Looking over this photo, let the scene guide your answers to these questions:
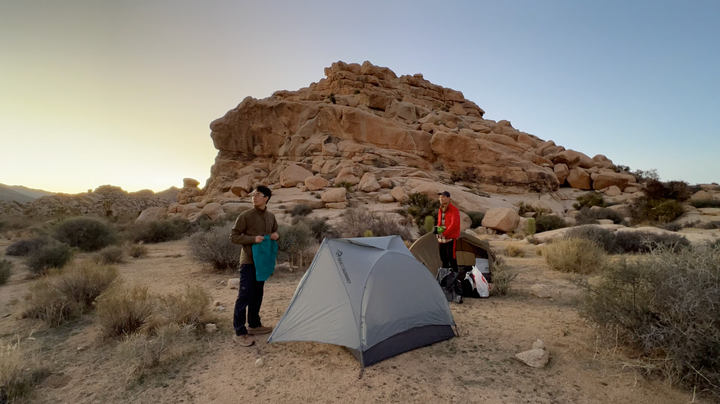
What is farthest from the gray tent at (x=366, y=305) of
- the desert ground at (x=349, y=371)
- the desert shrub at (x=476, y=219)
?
the desert shrub at (x=476, y=219)

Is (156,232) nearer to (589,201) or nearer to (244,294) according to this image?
(244,294)

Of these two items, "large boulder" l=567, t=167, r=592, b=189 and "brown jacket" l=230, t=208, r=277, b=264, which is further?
"large boulder" l=567, t=167, r=592, b=189

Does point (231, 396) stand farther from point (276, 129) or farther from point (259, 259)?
point (276, 129)

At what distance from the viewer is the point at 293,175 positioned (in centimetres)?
2892

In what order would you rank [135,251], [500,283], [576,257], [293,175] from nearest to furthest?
[500,283] < [576,257] < [135,251] < [293,175]

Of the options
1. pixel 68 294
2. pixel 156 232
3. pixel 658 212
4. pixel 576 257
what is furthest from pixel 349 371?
pixel 658 212

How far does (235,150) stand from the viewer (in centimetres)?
3712

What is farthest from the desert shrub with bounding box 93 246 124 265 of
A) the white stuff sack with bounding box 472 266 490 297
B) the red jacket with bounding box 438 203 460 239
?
the white stuff sack with bounding box 472 266 490 297

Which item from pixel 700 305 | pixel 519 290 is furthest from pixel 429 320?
pixel 519 290

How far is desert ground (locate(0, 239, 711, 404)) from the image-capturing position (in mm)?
3178

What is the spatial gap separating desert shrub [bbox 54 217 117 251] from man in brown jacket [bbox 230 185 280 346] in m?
10.8

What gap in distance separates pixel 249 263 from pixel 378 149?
27785mm

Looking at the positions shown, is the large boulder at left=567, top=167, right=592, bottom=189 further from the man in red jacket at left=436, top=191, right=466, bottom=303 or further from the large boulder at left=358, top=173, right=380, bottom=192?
the man in red jacket at left=436, top=191, right=466, bottom=303

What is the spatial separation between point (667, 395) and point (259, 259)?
441 centimetres
